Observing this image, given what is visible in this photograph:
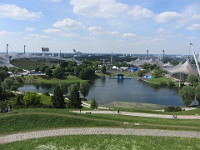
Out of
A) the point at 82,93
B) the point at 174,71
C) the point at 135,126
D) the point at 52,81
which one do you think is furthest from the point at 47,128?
the point at 174,71

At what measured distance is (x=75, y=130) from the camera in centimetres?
1700

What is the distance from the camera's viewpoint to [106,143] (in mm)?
14875

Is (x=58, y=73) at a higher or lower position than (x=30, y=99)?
higher

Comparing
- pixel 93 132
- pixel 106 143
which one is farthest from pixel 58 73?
pixel 106 143

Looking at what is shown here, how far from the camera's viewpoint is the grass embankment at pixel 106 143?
14.4 m

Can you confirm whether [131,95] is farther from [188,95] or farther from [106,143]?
[106,143]

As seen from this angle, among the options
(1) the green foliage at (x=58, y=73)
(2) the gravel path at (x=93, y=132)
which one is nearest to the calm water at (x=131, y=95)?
(1) the green foliage at (x=58, y=73)

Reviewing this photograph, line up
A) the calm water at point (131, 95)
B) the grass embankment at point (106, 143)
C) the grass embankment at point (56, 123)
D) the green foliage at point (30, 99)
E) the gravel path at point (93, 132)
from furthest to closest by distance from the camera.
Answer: the calm water at point (131, 95)
the green foliage at point (30, 99)
the grass embankment at point (56, 123)
the gravel path at point (93, 132)
the grass embankment at point (106, 143)

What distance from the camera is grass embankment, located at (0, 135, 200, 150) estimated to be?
1436cm

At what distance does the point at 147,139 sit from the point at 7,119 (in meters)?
10.3

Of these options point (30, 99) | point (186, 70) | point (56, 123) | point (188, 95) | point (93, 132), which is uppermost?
point (186, 70)

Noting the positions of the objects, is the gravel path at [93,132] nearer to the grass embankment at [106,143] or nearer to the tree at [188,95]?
the grass embankment at [106,143]

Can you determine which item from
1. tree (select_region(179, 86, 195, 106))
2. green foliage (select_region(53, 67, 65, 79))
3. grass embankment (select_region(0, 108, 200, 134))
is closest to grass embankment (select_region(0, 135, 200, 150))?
grass embankment (select_region(0, 108, 200, 134))

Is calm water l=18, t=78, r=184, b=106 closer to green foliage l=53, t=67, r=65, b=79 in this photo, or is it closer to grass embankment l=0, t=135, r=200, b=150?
green foliage l=53, t=67, r=65, b=79
